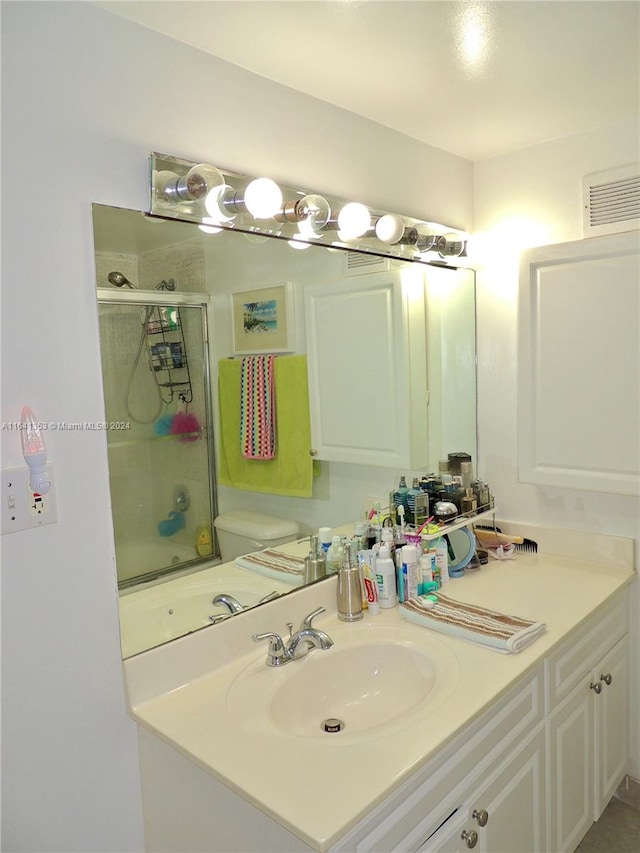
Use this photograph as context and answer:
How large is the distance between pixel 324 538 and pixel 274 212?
94cm

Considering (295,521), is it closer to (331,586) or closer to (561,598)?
(331,586)

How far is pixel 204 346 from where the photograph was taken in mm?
1572

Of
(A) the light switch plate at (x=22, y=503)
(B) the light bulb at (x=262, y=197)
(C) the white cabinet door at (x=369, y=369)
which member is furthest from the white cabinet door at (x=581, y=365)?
(A) the light switch plate at (x=22, y=503)

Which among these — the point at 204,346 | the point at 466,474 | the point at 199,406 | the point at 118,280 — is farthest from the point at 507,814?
the point at 118,280

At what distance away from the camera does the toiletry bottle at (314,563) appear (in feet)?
6.03

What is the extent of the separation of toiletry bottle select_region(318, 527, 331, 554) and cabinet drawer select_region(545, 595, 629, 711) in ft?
2.22

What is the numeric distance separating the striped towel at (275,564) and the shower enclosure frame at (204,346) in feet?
0.37

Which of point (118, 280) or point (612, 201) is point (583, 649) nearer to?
point (612, 201)

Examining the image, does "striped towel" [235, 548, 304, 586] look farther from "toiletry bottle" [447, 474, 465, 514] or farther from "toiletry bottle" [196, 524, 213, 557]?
"toiletry bottle" [447, 474, 465, 514]

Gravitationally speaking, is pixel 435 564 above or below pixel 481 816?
above

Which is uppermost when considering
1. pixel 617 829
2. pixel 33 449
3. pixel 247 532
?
pixel 33 449

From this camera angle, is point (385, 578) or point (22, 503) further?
point (385, 578)

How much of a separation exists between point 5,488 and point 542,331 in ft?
5.42

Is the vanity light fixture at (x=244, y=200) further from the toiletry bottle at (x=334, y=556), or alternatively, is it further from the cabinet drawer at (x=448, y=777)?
the cabinet drawer at (x=448, y=777)
